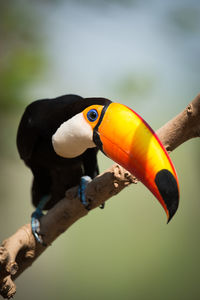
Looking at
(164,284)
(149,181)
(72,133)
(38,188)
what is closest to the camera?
(149,181)

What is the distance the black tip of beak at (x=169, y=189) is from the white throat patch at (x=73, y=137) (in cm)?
79

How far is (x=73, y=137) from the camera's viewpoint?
284 centimetres

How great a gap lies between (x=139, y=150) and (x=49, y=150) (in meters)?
1.22

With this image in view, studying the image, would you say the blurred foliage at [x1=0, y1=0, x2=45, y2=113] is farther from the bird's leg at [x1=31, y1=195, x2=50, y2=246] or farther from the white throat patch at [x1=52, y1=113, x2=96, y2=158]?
the bird's leg at [x1=31, y1=195, x2=50, y2=246]

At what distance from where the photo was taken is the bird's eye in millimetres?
2582

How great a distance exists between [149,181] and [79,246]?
4.38 m

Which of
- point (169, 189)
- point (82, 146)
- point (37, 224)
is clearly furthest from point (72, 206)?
point (169, 189)

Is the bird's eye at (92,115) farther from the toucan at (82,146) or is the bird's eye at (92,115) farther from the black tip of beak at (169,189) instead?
the black tip of beak at (169,189)

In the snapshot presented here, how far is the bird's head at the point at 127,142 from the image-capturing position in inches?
78.2

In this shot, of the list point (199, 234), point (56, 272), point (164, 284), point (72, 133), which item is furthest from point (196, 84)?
point (56, 272)

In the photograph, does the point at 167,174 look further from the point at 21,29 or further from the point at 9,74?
the point at 21,29

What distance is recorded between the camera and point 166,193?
6.43 ft

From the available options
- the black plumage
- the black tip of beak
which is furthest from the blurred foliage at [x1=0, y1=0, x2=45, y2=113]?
the black tip of beak

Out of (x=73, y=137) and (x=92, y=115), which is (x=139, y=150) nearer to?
(x=92, y=115)
